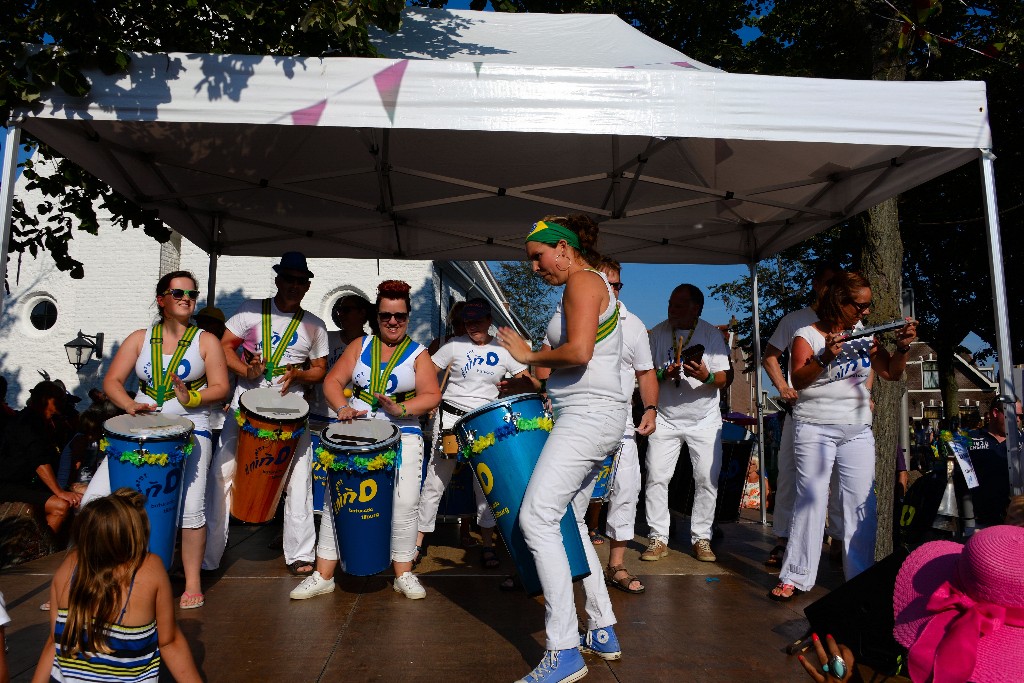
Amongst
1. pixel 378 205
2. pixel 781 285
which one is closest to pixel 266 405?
pixel 378 205

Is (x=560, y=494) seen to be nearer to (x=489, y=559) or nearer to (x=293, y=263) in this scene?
(x=489, y=559)

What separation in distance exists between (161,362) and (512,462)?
88.7 inches

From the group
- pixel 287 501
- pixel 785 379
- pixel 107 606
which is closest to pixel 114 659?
pixel 107 606

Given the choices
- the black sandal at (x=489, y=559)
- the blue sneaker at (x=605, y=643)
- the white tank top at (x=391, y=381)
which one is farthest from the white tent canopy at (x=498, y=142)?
the black sandal at (x=489, y=559)

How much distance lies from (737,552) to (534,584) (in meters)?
3.41

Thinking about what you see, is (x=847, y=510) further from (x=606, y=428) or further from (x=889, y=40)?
(x=889, y=40)

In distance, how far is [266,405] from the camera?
467cm

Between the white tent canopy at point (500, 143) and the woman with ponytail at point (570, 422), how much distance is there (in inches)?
39.6

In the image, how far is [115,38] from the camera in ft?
14.1

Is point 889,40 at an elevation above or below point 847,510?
above

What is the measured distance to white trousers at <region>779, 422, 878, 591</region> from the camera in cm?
466

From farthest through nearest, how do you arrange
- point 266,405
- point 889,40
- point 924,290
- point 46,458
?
point 924,290 → point 889,40 → point 46,458 → point 266,405

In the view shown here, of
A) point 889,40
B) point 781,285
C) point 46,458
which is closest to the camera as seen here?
point 46,458

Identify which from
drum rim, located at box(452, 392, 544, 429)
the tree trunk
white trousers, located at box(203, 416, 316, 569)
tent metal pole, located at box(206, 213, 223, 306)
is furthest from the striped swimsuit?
the tree trunk
